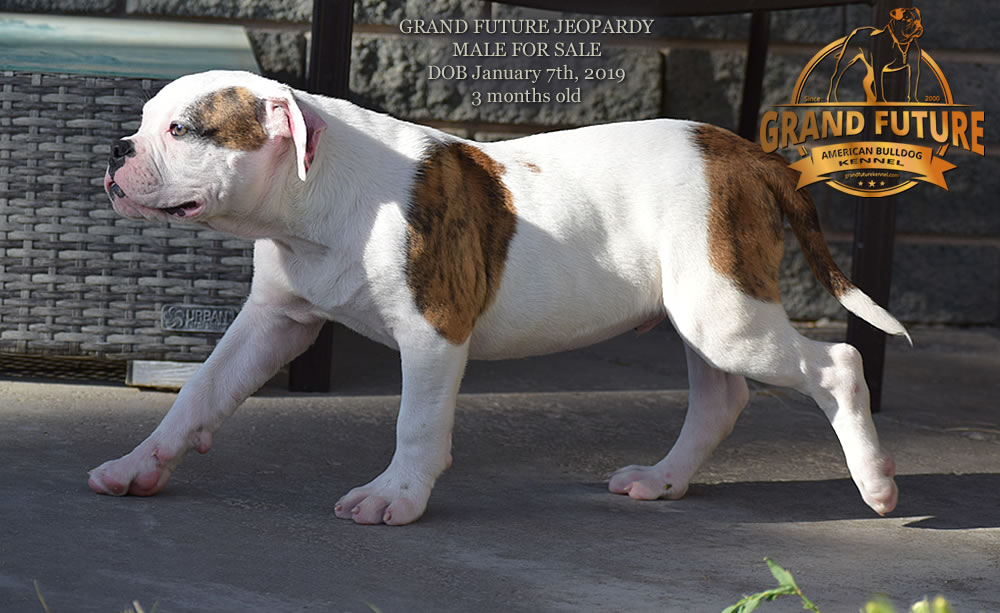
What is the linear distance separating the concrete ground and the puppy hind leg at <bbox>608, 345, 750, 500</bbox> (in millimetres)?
43

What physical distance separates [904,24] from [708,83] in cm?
116

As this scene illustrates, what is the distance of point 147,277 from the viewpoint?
3.13 m

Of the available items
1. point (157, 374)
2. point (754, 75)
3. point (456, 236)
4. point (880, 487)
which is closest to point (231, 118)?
point (456, 236)

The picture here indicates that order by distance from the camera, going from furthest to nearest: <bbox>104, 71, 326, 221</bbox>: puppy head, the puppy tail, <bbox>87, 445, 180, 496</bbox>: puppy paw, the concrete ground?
the puppy tail → <bbox>87, 445, 180, 496</bbox>: puppy paw → <bbox>104, 71, 326, 221</bbox>: puppy head → the concrete ground

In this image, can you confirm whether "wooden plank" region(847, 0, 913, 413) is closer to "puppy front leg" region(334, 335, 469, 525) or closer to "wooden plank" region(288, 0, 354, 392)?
"wooden plank" region(288, 0, 354, 392)

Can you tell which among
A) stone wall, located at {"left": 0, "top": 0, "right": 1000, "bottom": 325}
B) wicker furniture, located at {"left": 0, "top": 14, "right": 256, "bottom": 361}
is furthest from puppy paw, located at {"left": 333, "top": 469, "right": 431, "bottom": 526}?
stone wall, located at {"left": 0, "top": 0, "right": 1000, "bottom": 325}

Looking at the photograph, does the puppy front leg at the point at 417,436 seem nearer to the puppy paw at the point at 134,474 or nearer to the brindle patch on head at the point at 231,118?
the puppy paw at the point at 134,474

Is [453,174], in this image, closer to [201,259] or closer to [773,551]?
[773,551]

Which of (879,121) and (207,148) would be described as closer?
(207,148)

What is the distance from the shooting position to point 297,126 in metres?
2.11

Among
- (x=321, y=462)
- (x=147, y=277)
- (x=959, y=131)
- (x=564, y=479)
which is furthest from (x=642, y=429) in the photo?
(x=959, y=131)

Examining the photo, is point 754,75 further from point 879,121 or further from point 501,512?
point 501,512

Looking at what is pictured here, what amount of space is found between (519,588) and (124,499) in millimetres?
795

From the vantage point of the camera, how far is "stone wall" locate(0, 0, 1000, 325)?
410 cm
